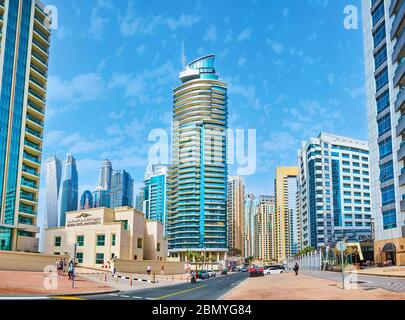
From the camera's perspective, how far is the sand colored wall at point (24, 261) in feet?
166

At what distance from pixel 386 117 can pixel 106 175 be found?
9210cm

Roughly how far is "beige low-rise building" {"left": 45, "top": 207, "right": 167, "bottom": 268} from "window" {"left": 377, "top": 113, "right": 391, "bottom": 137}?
50.5 metres

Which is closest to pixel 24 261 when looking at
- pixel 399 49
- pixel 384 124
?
pixel 384 124

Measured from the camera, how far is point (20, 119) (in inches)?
3519

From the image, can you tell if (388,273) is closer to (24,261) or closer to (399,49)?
(399,49)

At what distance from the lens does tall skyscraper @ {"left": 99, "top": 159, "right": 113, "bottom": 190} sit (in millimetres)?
128625

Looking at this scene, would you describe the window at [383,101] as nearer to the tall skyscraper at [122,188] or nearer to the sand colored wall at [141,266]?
the sand colored wall at [141,266]

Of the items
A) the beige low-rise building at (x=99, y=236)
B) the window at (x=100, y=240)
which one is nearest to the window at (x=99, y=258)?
the beige low-rise building at (x=99, y=236)

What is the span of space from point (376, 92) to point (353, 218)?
108m

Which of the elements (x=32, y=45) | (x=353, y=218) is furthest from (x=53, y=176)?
(x=353, y=218)

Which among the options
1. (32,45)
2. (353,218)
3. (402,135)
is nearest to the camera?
(402,135)

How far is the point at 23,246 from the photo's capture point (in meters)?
87.3

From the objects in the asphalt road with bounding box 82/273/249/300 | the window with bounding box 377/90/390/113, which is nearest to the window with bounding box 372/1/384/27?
the window with bounding box 377/90/390/113

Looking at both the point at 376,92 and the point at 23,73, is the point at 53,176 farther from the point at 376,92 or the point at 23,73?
the point at 376,92
